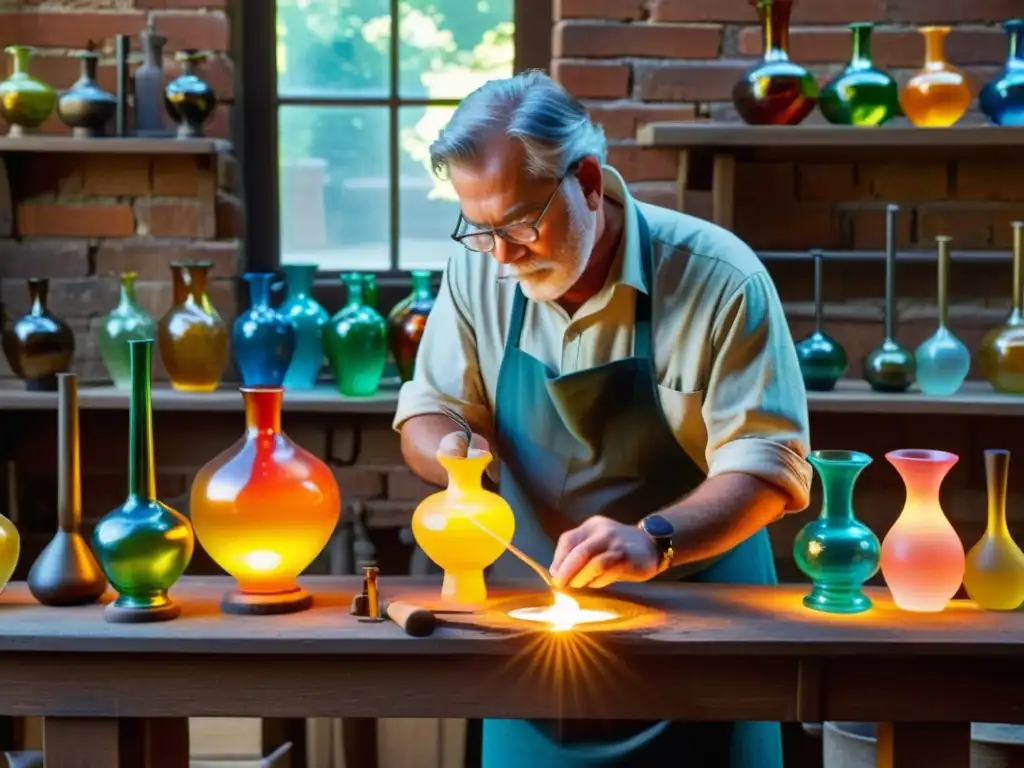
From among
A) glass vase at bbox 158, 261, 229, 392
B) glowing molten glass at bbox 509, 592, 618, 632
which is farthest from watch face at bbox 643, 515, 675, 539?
glass vase at bbox 158, 261, 229, 392

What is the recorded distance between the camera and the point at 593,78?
10.2ft

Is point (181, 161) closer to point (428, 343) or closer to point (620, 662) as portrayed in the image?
point (428, 343)

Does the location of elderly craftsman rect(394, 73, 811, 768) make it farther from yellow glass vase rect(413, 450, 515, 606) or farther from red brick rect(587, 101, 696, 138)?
red brick rect(587, 101, 696, 138)

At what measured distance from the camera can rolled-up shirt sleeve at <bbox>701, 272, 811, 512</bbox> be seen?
191 cm

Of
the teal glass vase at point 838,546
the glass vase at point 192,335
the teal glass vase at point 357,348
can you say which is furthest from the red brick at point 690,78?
the teal glass vase at point 838,546

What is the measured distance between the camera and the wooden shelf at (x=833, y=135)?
2.87 m

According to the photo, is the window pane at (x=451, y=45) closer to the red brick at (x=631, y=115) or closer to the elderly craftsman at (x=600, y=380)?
the red brick at (x=631, y=115)

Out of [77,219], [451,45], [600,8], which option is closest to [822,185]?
[600,8]

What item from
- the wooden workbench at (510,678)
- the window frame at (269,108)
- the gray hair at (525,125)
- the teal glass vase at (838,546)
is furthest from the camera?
the window frame at (269,108)

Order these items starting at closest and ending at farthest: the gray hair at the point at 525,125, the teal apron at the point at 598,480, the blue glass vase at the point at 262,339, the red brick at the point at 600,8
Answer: the gray hair at the point at 525,125 → the teal apron at the point at 598,480 → the blue glass vase at the point at 262,339 → the red brick at the point at 600,8

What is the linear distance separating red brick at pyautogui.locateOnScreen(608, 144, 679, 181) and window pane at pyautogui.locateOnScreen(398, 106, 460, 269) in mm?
430

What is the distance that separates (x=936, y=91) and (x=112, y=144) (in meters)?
1.68

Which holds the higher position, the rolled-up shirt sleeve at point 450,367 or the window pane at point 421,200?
the window pane at point 421,200

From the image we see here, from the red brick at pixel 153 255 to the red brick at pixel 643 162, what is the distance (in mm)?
861
